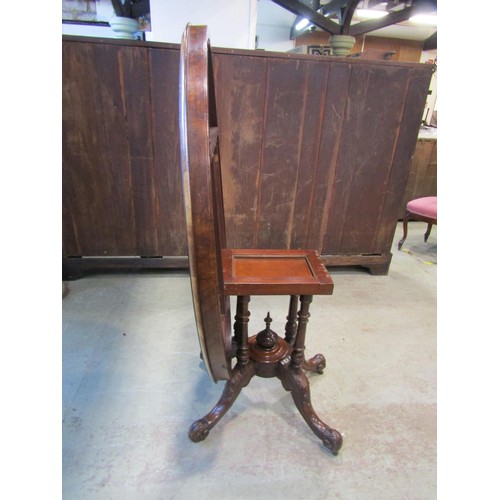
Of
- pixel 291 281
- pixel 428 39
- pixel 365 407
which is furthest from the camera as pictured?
pixel 428 39

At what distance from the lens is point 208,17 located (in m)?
2.17

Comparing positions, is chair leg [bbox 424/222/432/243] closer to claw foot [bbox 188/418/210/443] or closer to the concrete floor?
the concrete floor

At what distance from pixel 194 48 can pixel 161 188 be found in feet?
4.56

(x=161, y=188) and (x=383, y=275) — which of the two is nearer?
(x=161, y=188)

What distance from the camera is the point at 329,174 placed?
1.98m

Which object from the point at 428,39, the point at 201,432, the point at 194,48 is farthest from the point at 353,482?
the point at 428,39

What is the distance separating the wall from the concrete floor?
180cm

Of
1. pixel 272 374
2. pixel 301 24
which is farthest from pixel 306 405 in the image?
pixel 301 24

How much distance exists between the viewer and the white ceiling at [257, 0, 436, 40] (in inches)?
205

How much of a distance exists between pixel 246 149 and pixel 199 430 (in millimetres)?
1444

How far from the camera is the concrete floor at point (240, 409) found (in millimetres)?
999

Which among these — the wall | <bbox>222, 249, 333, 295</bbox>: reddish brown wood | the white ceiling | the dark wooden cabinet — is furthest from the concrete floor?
the white ceiling

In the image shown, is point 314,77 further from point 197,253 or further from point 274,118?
point 197,253

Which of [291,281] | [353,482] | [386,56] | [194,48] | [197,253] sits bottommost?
[353,482]
